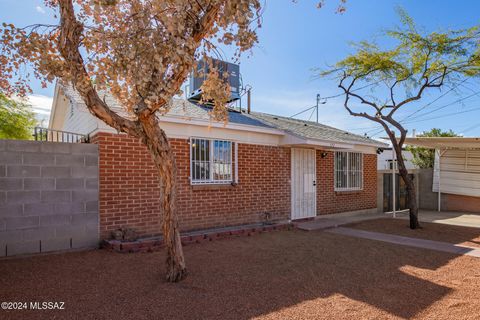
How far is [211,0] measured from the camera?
3918 mm

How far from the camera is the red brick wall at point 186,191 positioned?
6.56m

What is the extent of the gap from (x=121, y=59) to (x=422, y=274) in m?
5.52

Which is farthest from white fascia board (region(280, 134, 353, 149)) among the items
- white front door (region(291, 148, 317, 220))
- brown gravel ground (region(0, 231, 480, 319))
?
brown gravel ground (region(0, 231, 480, 319))

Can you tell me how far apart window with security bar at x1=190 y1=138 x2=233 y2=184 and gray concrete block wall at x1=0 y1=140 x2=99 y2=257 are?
2362mm

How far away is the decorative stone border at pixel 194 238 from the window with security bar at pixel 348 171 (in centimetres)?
353

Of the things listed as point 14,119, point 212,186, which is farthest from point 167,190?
point 14,119

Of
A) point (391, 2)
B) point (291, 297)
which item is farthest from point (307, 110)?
point (291, 297)

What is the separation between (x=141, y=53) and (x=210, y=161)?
15.0 ft

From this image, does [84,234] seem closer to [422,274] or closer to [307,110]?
[422,274]

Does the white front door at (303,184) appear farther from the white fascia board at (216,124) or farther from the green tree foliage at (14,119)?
the green tree foliage at (14,119)

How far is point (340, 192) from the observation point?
11.2 m

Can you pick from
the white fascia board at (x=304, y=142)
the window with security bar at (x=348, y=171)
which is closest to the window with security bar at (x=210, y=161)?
the white fascia board at (x=304, y=142)

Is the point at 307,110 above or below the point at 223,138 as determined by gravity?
above

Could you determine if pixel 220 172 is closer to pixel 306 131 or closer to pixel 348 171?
pixel 306 131
